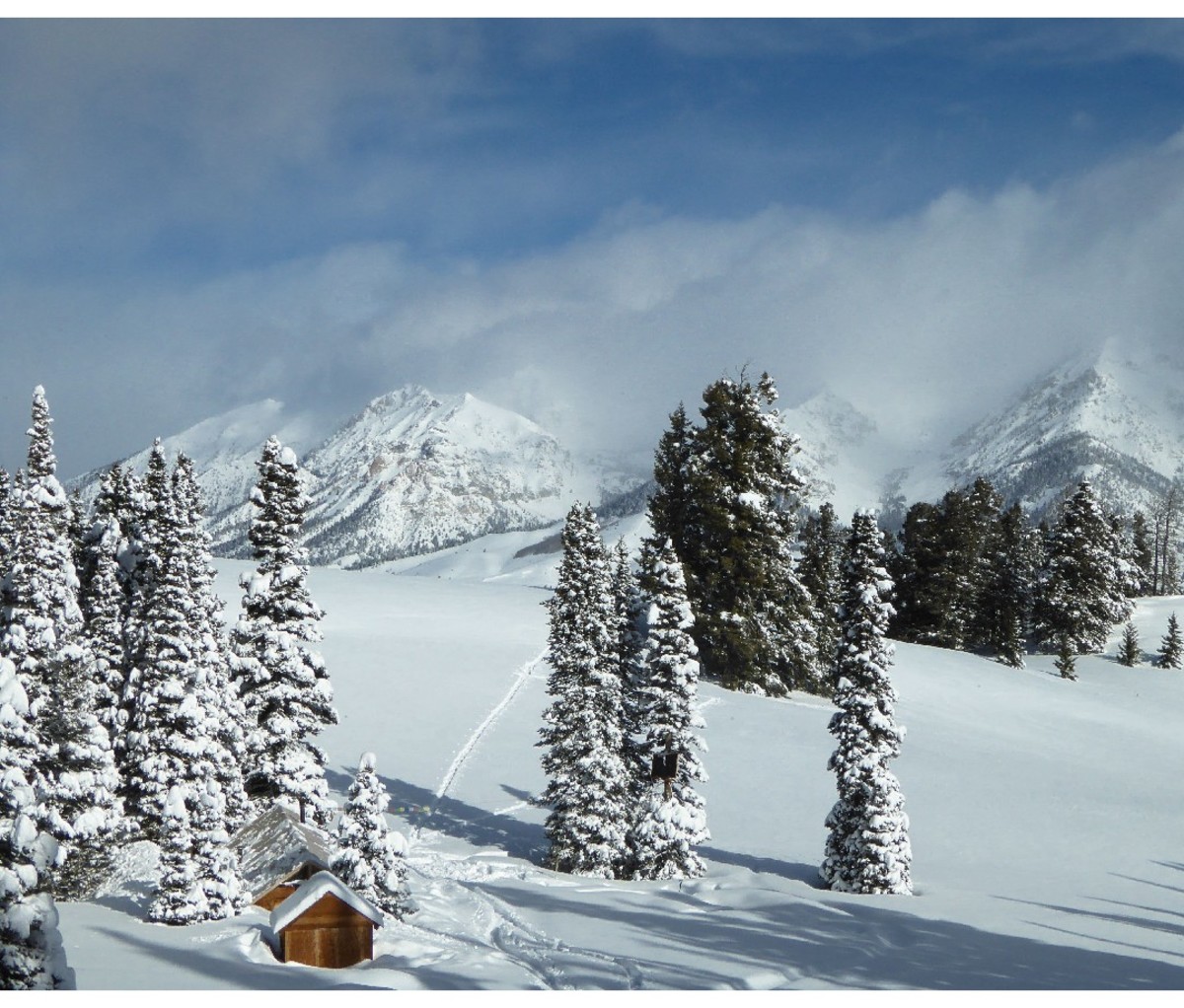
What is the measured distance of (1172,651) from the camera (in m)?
77.6

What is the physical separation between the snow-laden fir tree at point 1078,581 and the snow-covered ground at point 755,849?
6240mm

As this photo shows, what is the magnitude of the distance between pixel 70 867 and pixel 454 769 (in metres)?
20.8

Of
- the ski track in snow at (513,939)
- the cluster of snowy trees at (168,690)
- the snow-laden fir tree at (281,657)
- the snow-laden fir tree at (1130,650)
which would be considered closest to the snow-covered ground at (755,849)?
the ski track in snow at (513,939)

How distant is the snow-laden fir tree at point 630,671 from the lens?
35.3 m

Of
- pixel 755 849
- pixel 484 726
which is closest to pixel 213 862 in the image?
pixel 755 849

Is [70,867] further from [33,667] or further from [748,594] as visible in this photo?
[748,594]

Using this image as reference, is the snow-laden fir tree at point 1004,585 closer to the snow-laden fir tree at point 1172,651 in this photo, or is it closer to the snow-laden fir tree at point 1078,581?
the snow-laden fir tree at point 1078,581

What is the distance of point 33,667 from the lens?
25.1 meters

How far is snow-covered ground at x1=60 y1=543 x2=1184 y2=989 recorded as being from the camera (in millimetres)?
21891

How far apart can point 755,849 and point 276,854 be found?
56.2 feet

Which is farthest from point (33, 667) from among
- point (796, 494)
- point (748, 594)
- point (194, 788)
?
point (796, 494)

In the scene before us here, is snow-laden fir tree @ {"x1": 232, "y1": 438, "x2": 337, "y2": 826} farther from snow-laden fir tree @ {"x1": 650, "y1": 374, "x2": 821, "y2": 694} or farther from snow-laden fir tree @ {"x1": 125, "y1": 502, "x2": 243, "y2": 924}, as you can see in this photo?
snow-laden fir tree @ {"x1": 650, "y1": 374, "x2": 821, "y2": 694}

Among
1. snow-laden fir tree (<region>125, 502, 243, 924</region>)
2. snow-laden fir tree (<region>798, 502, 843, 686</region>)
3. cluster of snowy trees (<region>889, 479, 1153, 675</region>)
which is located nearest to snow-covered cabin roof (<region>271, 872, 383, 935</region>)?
snow-laden fir tree (<region>125, 502, 243, 924</region>)

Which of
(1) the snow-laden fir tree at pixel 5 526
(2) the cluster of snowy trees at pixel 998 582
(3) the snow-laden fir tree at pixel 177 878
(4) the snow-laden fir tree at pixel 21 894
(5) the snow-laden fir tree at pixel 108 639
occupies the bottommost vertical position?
(3) the snow-laden fir tree at pixel 177 878
